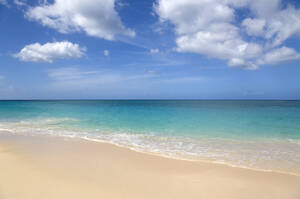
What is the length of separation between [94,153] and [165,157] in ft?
8.17

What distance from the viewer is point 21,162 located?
4488 mm

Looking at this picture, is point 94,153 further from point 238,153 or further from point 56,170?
point 238,153

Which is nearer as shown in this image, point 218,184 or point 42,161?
point 218,184

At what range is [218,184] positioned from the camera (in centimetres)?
335

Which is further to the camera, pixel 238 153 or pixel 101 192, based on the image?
pixel 238 153

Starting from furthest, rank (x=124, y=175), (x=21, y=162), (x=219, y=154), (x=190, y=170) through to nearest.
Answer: (x=219, y=154)
(x=21, y=162)
(x=190, y=170)
(x=124, y=175)

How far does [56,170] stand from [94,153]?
146cm

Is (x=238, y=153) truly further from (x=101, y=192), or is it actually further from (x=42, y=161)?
(x=42, y=161)

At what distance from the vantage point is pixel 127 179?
3514 mm

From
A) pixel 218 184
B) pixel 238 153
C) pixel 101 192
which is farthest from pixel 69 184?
pixel 238 153

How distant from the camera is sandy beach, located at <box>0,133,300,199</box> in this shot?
299 cm

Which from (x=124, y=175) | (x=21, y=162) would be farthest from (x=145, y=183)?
(x=21, y=162)

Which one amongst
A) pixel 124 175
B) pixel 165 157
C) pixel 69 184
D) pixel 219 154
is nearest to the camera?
pixel 69 184

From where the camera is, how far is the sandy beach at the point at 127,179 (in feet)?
9.80
